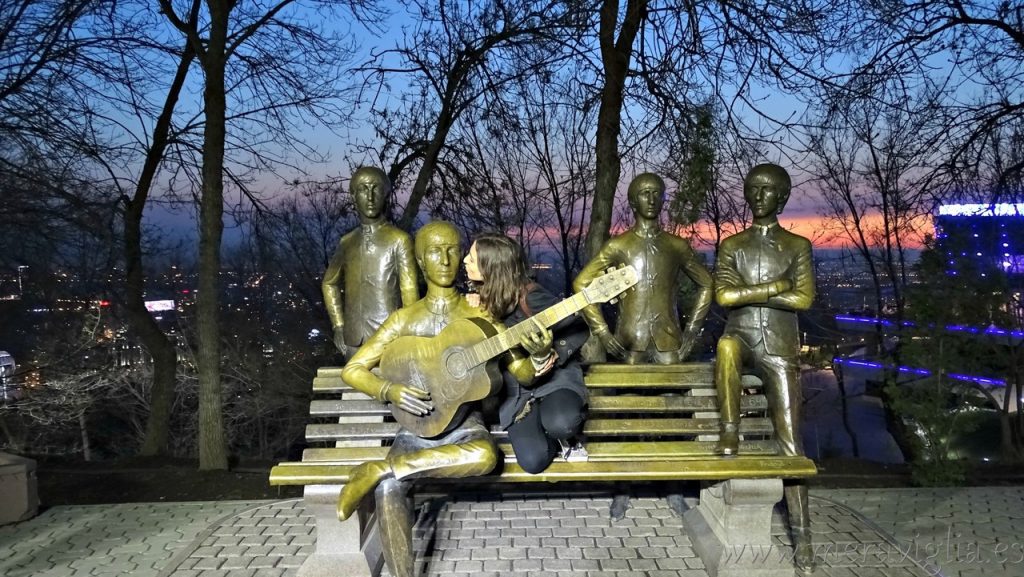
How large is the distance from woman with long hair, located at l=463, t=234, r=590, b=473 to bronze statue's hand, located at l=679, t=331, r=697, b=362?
98cm

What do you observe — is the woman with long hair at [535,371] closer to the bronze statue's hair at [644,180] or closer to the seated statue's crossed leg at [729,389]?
the seated statue's crossed leg at [729,389]

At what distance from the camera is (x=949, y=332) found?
612 cm

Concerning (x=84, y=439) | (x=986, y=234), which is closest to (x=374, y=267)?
(x=986, y=234)

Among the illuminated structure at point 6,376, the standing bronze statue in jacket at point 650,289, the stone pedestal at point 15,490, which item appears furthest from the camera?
the illuminated structure at point 6,376

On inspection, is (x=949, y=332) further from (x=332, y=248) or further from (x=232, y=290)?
(x=232, y=290)

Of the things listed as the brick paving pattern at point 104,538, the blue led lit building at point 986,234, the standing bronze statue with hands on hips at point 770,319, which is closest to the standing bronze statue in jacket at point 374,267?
the brick paving pattern at point 104,538

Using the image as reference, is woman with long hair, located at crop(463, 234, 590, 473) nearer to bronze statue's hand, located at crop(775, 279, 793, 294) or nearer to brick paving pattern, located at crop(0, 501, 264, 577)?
bronze statue's hand, located at crop(775, 279, 793, 294)

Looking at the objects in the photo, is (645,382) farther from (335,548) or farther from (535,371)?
(335,548)

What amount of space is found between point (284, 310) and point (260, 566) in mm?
5972

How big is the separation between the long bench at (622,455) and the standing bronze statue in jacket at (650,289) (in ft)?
0.60

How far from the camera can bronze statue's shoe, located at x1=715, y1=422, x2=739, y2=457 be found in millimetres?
3736

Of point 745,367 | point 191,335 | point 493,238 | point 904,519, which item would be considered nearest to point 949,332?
point 904,519

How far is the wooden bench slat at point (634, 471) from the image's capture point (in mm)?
3533

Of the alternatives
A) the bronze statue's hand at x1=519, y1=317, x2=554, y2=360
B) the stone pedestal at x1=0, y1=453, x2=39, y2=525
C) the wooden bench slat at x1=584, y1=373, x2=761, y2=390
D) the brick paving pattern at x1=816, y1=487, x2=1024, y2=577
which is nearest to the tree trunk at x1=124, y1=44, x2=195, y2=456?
the stone pedestal at x1=0, y1=453, x2=39, y2=525
